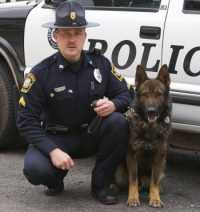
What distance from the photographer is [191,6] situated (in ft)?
13.9

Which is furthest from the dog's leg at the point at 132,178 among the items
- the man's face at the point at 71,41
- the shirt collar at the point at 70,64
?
the man's face at the point at 71,41

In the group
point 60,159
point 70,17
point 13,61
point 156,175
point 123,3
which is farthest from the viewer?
point 13,61

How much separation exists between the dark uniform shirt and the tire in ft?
3.73

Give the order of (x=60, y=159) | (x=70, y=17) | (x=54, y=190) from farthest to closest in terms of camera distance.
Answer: (x=54, y=190) < (x=70, y=17) < (x=60, y=159)

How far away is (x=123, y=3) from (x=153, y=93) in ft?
3.28

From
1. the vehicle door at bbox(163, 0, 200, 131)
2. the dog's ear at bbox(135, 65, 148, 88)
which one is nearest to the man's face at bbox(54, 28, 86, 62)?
the dog's ear at bbox(135, 65, 148, 88)

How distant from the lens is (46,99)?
4.00m

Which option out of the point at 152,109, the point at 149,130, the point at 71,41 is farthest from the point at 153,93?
the point at 71,41

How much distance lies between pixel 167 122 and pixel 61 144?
0.75 metres

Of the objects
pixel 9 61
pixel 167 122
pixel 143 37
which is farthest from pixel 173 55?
pixel 9 61

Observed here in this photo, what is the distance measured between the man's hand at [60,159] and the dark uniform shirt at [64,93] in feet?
0.16

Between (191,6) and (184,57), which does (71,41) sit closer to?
(184,57)

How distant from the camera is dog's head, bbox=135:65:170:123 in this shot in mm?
3846

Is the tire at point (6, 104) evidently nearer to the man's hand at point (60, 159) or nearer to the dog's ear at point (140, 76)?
the man's hand at point (60, 159)
